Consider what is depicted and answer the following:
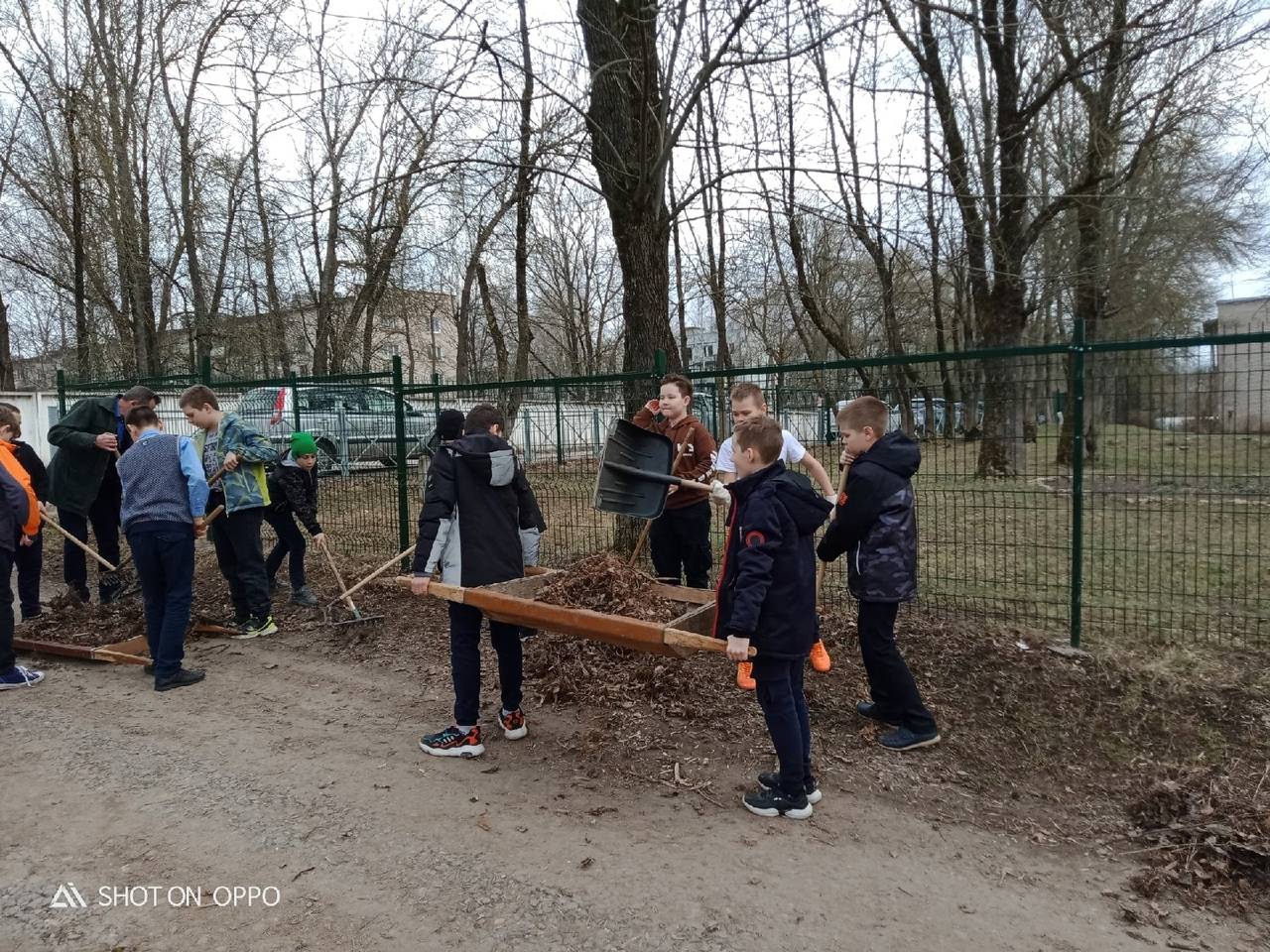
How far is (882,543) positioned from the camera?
3811mm

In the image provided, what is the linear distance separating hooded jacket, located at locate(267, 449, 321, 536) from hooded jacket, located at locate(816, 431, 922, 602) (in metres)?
4.30

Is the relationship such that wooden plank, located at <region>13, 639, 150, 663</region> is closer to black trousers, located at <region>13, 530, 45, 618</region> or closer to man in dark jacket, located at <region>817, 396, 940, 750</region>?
black trousers, located at <region>13, 530, 45, 618</region>

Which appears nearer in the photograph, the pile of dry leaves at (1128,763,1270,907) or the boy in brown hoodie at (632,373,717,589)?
the pile of dry leaves at (1128,763,1270,907)

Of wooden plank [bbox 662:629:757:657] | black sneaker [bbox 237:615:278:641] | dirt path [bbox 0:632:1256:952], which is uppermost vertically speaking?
wooden plank [bbox 662:629:757:657]

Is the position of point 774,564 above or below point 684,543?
above

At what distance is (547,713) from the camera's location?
445 cm

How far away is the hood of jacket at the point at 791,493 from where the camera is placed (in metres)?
3.21

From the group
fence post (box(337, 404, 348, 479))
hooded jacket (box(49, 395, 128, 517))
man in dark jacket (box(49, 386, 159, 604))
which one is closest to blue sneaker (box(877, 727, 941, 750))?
man in dark jacket (box(49, 386, 159, 604))

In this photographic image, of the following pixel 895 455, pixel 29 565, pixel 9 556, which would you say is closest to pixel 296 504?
pixel 9 556

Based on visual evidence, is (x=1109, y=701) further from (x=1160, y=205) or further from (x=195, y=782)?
(x=1160, y=205)

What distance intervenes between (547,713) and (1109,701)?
2926mm

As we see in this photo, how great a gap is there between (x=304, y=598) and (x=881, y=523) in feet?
A: 16.2

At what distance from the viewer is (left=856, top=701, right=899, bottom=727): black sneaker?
399 cm

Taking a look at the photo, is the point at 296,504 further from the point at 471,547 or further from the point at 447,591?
the point at 447,591
